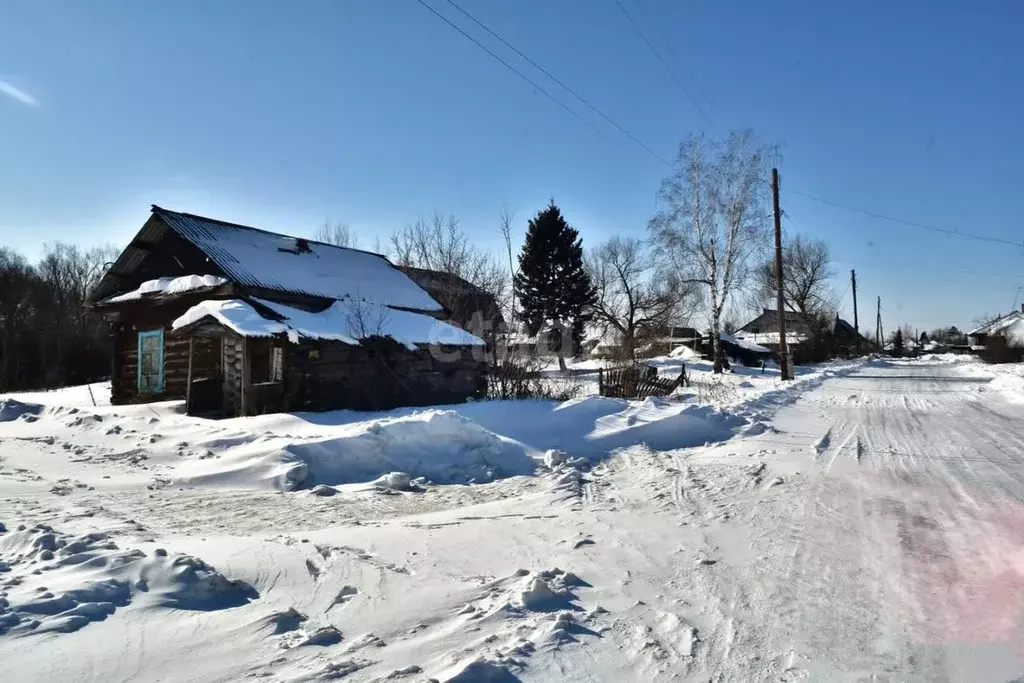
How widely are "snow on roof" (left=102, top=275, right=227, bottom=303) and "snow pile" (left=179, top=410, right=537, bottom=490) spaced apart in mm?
9077

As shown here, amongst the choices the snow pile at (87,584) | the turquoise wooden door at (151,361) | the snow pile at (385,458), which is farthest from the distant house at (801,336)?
the snow pile at (87,584)

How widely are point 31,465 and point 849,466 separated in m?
11.1

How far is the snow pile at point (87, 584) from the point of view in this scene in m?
3.62

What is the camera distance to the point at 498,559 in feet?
16.3

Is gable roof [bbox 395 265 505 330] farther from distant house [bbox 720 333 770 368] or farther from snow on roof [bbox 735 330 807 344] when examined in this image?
snow on roof [bbox 735 330 807 344]

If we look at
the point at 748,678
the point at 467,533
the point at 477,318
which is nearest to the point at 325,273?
the point at 477,318

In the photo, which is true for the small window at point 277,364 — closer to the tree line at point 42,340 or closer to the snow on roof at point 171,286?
the snow on roof at point 171,286

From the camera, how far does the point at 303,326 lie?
14938 mm

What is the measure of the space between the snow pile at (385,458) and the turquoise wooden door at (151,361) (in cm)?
1208

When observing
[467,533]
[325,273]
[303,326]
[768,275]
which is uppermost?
[768,275]

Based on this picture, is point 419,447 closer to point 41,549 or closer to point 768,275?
point 41,549

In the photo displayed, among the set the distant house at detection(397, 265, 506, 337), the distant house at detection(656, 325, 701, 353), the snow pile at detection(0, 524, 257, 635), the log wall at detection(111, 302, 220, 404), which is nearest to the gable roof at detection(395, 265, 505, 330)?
the distant house at detection(397, 265, 506, 337)

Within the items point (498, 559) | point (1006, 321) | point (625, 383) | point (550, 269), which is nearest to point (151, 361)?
point (625, 383)

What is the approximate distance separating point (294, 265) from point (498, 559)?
15925 millimetres
